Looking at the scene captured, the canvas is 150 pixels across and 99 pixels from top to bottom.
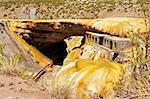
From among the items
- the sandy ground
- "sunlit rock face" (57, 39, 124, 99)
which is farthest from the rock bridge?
the sandy ground

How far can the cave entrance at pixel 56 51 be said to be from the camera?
1836 cm

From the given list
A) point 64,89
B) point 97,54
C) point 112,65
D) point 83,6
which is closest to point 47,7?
point 83,6

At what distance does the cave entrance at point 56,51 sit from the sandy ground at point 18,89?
11559mm

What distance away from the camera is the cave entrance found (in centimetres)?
1836

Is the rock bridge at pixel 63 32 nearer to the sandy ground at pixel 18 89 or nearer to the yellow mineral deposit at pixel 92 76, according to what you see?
the yellow mineral deposit at pixel 92 76

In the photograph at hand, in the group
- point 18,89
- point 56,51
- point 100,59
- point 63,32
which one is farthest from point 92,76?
point 56,51

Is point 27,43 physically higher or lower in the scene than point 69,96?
lower

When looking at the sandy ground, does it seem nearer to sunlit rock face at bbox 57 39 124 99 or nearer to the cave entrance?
sunlit rock face at bbox 57 39 124 99

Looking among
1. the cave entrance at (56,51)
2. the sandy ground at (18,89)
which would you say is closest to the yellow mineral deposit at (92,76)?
the sandy ground at (18,89)

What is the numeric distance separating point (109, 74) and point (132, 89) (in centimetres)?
275

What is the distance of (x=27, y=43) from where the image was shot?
1692 cm

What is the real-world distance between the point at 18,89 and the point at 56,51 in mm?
12961

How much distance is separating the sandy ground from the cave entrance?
1156 centimetres

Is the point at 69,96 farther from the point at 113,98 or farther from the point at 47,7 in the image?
the point at 47,7
